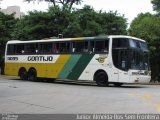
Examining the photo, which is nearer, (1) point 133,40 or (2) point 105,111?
(2) point 105,111

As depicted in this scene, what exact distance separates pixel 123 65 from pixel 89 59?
2.67 m

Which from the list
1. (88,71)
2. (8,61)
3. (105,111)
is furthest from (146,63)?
(105,111)

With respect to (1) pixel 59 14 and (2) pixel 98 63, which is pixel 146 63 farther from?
(1) pixel 59 14

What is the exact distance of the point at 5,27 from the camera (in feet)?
158

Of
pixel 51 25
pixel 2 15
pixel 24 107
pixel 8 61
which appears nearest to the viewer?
pixel 24 107

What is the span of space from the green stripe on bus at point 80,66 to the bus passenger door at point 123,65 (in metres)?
2.19

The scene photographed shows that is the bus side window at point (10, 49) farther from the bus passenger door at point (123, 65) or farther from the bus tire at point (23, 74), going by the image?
the bus passenger door at point (123, 65)

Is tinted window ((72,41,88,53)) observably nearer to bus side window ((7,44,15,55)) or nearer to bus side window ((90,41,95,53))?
bus side window ((90,41,95,53))

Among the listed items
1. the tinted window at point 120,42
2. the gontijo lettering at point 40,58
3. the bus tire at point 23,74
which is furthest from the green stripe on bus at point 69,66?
the bus tire at point 23,74

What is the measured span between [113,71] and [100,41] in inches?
86.1

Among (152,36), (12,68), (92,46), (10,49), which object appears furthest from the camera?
(152,36)

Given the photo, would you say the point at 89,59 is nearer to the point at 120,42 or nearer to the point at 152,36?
the point at 120,42

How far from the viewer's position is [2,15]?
4975 cm

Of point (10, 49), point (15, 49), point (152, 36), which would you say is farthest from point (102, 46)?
point (152, 36)
